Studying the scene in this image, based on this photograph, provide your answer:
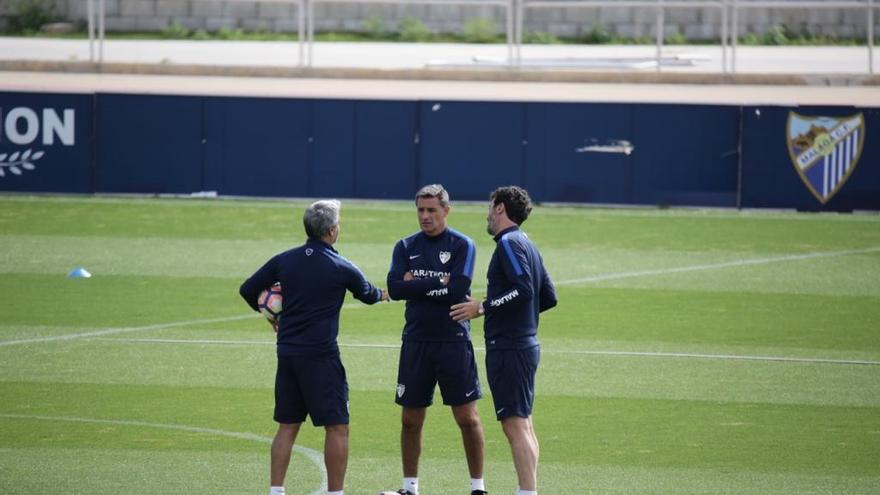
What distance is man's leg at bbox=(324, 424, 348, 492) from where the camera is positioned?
9586 millimetres

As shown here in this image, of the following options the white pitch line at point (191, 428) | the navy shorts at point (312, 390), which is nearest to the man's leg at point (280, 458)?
the navy shorts at point (312, 390)

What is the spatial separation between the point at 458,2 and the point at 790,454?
2450 centimetres

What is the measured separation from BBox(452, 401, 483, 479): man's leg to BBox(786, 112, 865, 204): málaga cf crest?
16.0m

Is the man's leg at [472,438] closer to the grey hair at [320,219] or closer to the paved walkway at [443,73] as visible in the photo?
the grey hair at [320,219]

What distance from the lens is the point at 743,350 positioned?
15.2m

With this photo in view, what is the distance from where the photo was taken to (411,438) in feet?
33.0

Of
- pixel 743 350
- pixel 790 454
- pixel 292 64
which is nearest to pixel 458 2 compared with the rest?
pixel 292 64

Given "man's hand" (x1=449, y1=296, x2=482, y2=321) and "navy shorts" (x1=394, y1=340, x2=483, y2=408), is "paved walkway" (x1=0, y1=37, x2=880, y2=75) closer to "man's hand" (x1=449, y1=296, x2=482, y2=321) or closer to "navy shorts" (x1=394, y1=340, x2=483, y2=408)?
"navy shorts" (x1=394, y1=340, x2=483, y2=408)

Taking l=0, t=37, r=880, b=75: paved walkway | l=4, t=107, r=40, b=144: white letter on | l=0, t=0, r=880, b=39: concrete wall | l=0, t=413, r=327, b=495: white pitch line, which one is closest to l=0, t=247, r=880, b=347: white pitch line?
l=0, t=413, r=327, b=495: white pitch line

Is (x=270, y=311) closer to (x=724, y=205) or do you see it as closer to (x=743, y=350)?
(x=743, y=350)

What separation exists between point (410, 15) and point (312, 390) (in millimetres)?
35086

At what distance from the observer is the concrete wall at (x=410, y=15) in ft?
142

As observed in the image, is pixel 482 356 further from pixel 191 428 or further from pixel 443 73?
pixel 443 73

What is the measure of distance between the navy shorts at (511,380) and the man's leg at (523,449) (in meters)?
0.05
